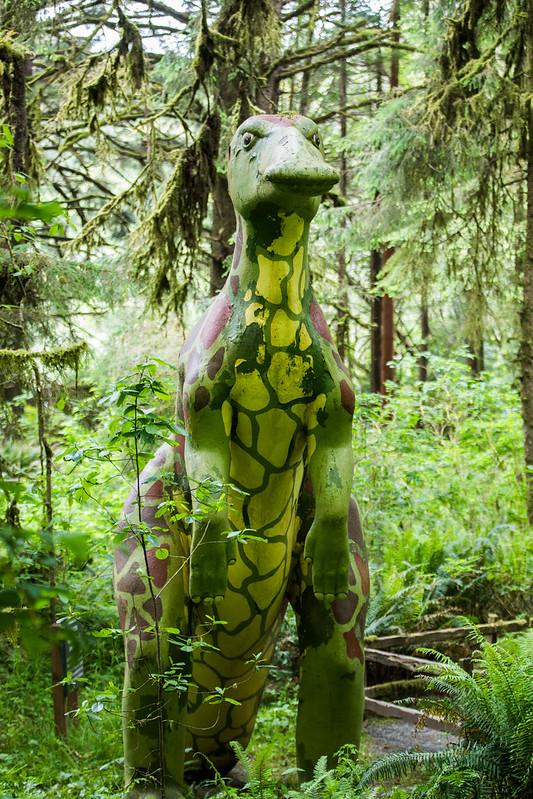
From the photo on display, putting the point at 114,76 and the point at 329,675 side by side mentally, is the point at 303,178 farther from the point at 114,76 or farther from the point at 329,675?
→ the point at 114,76

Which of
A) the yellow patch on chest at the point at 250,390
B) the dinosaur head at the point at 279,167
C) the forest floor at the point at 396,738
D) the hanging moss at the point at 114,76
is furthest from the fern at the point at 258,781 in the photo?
the hanging moss at the point at 114,76

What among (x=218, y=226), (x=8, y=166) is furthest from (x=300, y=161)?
(x=218, y=226)

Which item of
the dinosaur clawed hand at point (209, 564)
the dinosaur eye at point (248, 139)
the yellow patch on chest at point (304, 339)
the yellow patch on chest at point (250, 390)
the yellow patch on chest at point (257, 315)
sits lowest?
the dinosaur clawed hand at point (209, 564)

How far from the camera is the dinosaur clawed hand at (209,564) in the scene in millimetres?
2824

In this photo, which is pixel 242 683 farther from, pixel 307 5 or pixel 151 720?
pixel 307 5

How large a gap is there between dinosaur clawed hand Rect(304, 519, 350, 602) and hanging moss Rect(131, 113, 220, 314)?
14.9ft

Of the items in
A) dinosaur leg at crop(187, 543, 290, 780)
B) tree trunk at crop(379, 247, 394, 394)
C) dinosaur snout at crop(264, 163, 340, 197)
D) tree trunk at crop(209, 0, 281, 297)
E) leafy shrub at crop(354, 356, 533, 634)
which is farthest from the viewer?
tree trunk at crop(379, 247, 394, 394)

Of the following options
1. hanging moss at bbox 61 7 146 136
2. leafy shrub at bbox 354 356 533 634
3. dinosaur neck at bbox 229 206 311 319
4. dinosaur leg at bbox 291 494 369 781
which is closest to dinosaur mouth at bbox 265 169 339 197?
dinosaur neck at bbox 229 206 311 319

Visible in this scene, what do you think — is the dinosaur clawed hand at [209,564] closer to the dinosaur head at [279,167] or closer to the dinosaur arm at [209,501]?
the dinosaur arm at [209,501]

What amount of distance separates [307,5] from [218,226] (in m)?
3.28

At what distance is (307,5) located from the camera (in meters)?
10.5

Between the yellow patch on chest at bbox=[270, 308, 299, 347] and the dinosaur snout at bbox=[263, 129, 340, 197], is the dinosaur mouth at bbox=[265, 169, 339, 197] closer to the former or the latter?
the dinosaur snout at bbox=[263, 129, 340, 197]

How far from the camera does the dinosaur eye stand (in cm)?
310

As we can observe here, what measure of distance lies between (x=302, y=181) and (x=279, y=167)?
0.10 metres
